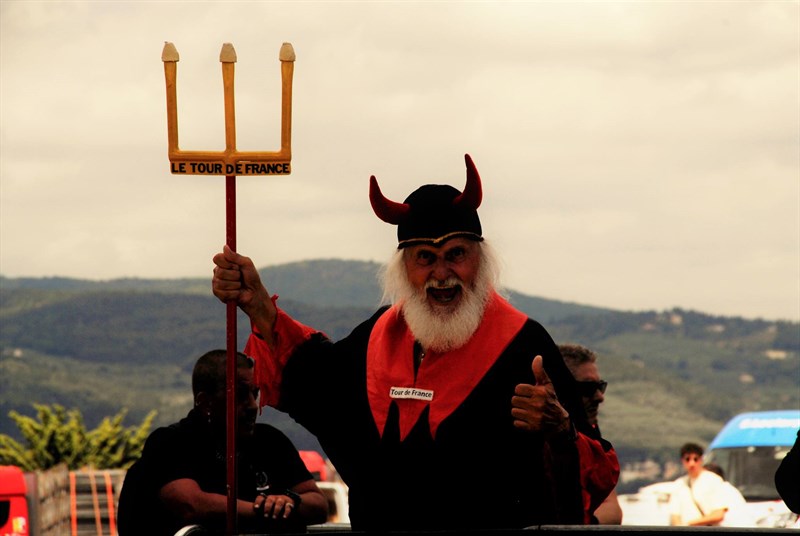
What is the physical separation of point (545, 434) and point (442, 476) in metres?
0.37

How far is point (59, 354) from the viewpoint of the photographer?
7092 inches

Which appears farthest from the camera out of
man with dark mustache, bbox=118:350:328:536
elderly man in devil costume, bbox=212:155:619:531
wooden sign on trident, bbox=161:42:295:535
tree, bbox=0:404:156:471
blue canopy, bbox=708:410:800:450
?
tree, bbox=0:404:156:471

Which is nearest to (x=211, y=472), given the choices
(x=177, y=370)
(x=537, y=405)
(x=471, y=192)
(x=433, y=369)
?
(x=433, y=369)

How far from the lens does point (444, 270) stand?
5191mm

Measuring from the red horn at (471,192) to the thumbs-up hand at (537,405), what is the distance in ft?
2.37

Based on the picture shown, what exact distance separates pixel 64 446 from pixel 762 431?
27.4 ft

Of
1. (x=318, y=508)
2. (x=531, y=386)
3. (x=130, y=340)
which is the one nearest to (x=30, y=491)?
(x=318, y=508)

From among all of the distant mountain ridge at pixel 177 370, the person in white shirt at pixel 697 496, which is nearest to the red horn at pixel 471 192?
the person in white shirt at pixel 697 496

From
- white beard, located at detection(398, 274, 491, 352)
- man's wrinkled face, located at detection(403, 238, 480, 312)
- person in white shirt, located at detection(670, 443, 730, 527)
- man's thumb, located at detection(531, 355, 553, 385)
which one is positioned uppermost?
man's wrinkled face, located at detection(403, 238, 480, 312)

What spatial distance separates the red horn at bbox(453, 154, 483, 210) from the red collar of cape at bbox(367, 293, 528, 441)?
31 centimetres

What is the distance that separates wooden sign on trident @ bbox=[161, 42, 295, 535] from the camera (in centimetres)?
474

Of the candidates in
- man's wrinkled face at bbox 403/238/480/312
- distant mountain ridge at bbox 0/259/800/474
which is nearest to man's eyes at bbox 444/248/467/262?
man's wrinkled face at bbox 403/238/480/312

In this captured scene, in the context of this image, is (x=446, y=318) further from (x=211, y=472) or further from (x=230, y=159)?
(x=211, y=472)

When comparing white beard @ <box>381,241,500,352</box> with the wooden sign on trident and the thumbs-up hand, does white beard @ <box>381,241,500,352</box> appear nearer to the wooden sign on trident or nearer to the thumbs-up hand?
the thumbs-up hand
